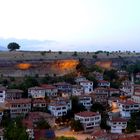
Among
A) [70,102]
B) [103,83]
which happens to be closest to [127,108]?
[70,102]

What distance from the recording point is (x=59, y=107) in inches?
1369

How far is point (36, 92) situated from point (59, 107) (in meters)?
5.38

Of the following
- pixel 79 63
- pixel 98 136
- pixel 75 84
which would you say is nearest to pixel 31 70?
pixel 79 63

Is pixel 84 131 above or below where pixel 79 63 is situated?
below

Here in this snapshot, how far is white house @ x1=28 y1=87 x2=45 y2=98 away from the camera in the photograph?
39.4 meters

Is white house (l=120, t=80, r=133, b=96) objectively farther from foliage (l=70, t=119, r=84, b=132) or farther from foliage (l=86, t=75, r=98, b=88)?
foliage (l=70, t=119, r=84, b=132)

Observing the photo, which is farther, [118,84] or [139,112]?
[118,84]

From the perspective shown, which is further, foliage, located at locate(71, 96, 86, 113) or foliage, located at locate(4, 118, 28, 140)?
foliage, located at locate(71, 96, 86, 113)

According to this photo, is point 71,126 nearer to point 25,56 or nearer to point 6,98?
point 6,98

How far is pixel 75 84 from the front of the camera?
4503 centimetres

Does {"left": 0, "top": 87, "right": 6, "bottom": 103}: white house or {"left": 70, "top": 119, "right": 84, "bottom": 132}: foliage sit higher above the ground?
{"left": 0, "top": 87, "right": 6, "bottom": 103}: white house

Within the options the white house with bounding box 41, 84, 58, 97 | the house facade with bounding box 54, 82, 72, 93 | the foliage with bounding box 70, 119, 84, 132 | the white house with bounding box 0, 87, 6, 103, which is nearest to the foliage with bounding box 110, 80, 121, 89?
the house facade with bounding box 54, 82, 72, 93

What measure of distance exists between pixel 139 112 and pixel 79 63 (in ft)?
72.3

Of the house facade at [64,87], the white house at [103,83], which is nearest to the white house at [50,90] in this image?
the house facade at [64,87]
